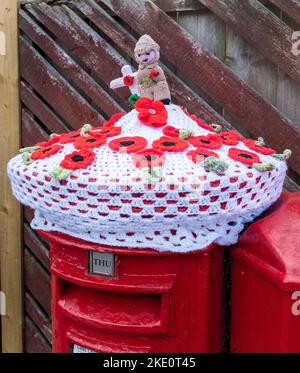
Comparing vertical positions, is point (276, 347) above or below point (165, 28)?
below

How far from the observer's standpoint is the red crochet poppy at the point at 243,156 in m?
1.41

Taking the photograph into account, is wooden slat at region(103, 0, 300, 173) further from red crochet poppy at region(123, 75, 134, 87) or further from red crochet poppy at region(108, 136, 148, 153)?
red crochet poppy at region(108, 136, 148, 153)

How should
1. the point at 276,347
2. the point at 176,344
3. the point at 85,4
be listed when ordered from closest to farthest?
the point at 276,347
the point at 176,344
the point at 85,4

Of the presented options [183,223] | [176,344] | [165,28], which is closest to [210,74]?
[165,28]

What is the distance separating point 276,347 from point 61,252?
0.65m

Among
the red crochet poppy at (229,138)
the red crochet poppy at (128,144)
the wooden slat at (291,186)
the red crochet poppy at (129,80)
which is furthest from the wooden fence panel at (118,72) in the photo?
the red crochet poppy at (128,144)

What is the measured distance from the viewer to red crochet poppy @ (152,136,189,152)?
139 centimetres

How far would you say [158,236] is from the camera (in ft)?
4.37

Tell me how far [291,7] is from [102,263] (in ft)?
4.30

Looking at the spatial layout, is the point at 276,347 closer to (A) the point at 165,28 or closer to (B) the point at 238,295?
(B) the point at 238,295

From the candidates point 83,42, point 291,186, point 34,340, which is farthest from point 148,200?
point 34,340

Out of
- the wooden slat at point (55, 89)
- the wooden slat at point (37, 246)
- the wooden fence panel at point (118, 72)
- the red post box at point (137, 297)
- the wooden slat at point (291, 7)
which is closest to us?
the red post box at point (137, 297)

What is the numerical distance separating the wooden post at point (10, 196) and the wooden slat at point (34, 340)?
1.4 inches

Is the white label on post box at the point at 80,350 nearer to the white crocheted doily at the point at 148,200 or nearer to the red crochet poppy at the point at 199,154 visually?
the white crocheted doily at the point at 148,200
